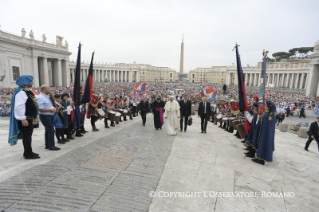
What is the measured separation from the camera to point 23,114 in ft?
11.4

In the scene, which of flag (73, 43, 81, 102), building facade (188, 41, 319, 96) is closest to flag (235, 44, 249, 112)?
flag (73, 43, 81, 102)

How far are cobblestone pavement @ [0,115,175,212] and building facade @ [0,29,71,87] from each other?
3033cm

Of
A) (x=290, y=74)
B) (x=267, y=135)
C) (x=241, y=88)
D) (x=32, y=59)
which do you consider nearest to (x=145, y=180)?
(x=267, y=135)

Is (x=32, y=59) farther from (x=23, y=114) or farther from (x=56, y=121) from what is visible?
(x=23, y=114)

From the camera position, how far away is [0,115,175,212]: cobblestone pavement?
229 cm

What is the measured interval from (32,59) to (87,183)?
3669 cm

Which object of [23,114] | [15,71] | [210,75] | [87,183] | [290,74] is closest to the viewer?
[87,183]

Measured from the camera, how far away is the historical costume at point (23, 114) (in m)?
3.45

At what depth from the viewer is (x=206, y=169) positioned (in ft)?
11.9

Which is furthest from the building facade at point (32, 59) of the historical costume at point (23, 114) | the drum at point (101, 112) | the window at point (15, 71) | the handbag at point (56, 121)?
the historical costume at point (23, 114)

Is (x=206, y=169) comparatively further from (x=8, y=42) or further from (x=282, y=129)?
(x=8, y=42)

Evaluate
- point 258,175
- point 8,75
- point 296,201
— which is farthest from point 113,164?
point 8,75

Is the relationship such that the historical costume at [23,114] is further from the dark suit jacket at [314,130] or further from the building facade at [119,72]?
the building facade at [119,72]

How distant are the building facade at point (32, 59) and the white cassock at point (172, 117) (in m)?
29.4
